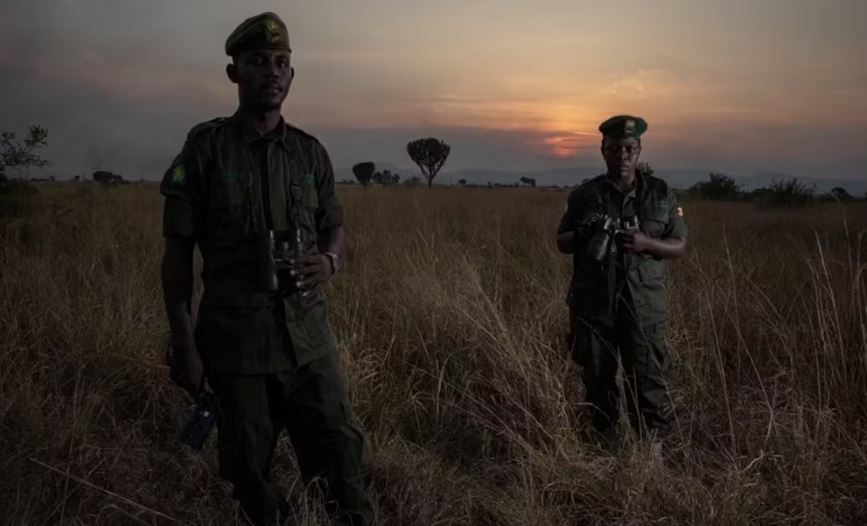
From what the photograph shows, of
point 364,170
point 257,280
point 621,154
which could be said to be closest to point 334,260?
point 257,280

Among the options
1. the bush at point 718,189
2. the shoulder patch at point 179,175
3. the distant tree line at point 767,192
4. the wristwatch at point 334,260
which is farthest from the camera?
the bush at point 718,189

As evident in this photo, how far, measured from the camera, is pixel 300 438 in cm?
218

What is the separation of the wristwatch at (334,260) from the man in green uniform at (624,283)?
1.35 metres

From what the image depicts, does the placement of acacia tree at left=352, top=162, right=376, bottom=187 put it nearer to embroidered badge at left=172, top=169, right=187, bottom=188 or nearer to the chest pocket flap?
the chest pocket flap

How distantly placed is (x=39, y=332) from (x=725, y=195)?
1675 centimetres

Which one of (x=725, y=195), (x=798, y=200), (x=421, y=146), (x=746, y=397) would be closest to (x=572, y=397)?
(x=746, y=397)

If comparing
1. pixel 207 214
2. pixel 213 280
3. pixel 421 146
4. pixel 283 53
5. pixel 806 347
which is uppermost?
pixel 421 146

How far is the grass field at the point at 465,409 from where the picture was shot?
2.53 m

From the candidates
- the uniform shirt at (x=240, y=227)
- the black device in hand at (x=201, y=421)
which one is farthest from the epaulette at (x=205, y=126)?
the black device in hand at (x=201, y=421)

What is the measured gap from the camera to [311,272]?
6.61 ft

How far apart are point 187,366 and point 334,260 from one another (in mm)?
549

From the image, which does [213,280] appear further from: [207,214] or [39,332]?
[39,332]

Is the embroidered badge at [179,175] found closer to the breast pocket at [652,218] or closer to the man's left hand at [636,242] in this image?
the man's left hand at [636,242]

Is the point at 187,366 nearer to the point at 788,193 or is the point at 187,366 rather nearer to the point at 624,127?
the point at 624,127
